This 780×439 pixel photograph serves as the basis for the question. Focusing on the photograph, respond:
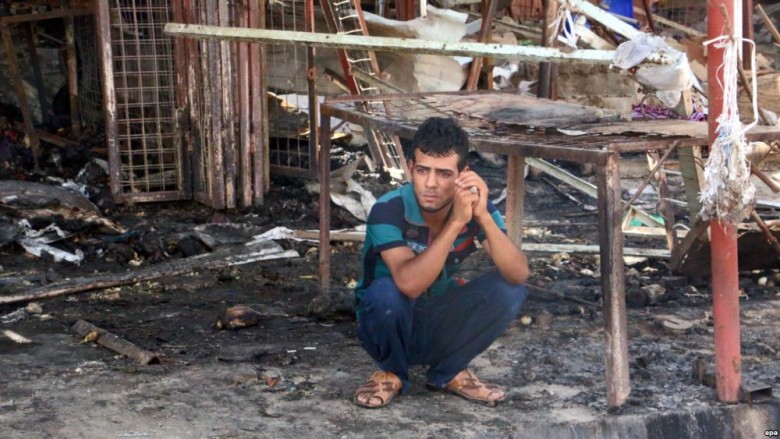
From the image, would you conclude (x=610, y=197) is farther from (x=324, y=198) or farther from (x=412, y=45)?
(x=324, y=198)

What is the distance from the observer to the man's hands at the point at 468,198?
155 inches

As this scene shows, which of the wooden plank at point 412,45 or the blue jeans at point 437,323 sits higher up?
the wooden plank at point 412,45

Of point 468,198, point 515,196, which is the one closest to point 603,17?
point 515,196

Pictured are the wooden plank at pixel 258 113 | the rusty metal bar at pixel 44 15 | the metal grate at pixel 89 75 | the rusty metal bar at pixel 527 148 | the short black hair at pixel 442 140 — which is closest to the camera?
the rusty metal bar at pixel 527 148

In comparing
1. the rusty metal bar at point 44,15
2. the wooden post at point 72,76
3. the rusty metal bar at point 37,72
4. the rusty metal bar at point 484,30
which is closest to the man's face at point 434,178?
the rusty metal bar at point 484,30

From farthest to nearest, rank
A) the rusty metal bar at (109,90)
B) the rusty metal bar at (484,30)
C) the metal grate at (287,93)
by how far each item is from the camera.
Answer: the metal grate at (287,93), the rusty metal bar at (484,30), the rusty metal bar at (109,90)

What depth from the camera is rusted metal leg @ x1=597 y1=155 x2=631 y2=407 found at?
3831 mm

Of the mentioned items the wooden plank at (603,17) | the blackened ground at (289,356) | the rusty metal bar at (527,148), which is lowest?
the blackened ground at (289,356)

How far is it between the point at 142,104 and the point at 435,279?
212 inches

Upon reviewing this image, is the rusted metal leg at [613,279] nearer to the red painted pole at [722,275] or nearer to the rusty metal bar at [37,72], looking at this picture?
the red painted pole at [722,275]

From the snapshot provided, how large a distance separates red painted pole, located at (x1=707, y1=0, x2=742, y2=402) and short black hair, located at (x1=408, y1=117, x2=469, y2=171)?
984mm

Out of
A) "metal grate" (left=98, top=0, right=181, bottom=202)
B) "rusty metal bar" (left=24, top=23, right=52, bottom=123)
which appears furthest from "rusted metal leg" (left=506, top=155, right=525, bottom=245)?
"rusty metal bar" (left=24, top=23, right=52, bottom=123)

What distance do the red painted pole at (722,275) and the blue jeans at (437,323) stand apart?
79cm

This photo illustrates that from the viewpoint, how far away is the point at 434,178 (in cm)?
411
